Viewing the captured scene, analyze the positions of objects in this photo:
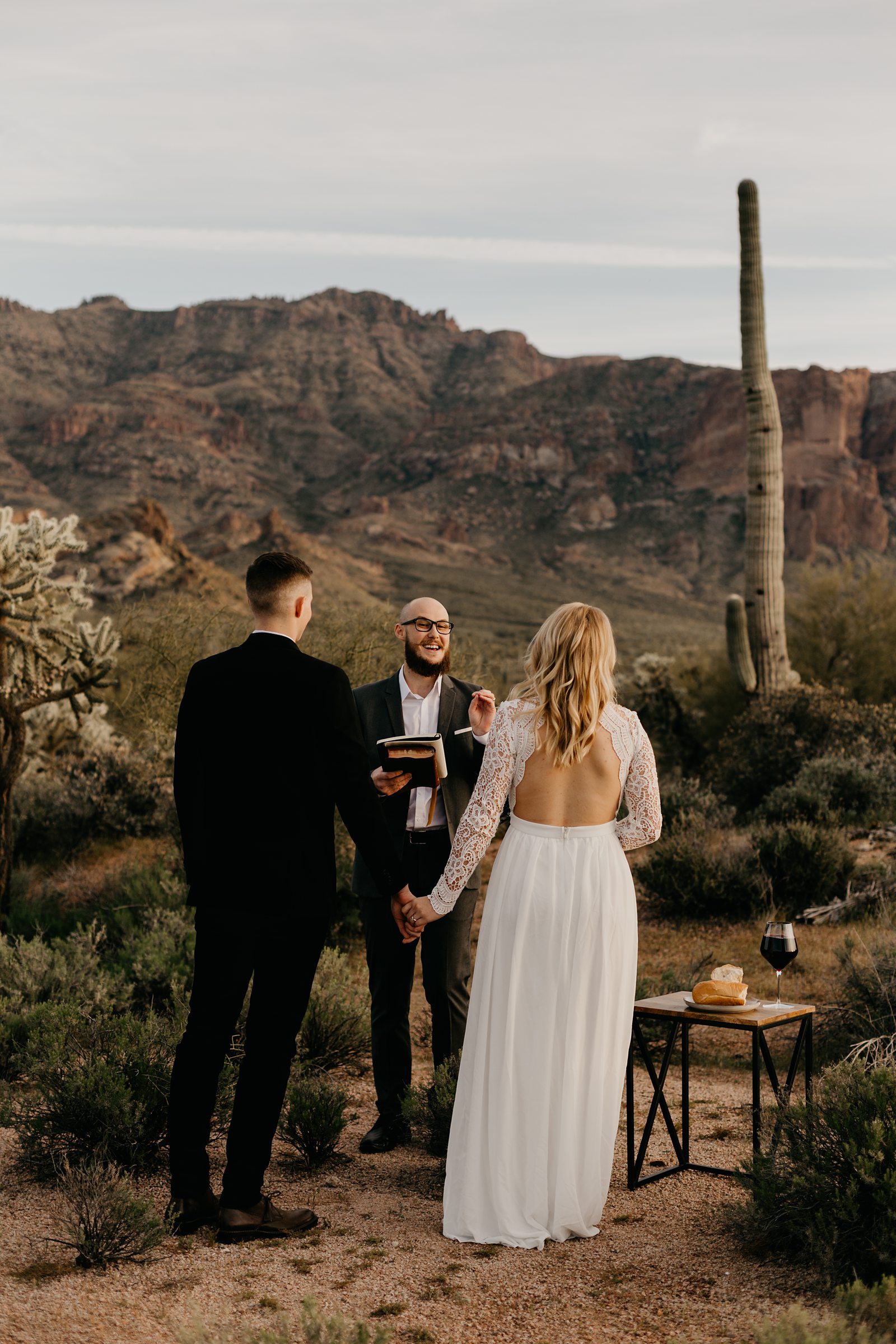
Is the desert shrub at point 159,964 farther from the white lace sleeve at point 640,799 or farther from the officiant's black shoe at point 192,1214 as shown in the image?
the white lace sleeve at point 640,799

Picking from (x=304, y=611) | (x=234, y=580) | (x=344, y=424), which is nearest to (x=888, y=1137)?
(x=304, y=611)

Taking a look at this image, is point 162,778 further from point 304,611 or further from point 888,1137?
point 888,1137

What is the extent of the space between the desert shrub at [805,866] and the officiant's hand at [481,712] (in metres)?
5.57

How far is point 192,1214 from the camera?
373 cm

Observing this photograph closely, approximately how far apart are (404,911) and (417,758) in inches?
23.6

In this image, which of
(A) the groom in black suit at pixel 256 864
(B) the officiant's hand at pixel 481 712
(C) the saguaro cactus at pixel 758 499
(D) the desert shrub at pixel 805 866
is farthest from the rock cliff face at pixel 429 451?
(A) the groom in black suit at pixel 256 864

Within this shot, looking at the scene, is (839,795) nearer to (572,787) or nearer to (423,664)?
(423,664)

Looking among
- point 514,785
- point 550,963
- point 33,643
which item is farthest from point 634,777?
point 33,643

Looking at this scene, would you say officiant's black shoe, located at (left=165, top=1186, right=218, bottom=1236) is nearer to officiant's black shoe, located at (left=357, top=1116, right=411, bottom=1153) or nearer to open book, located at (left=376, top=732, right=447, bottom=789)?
officiant's black shoe, located at (left=357, top=1116, right=411, bottom=1153)

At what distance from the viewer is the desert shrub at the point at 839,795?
37.1 ft

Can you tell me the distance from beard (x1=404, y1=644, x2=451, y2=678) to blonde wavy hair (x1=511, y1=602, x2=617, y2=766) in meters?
1.16

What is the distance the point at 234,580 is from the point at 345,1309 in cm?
3393

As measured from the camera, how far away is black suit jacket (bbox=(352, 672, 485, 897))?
4.75 m

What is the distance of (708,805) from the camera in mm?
11859
